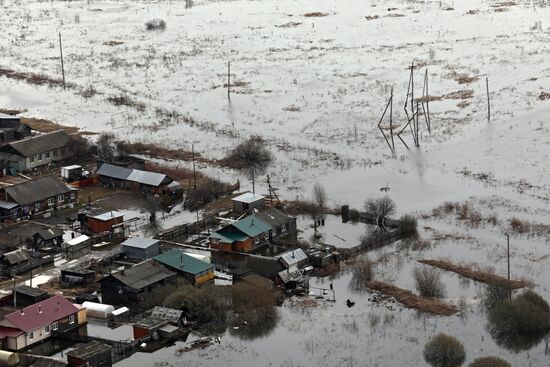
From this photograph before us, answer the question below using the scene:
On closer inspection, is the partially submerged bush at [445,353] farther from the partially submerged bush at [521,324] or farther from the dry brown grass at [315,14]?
the dry brown grass at [315,14]

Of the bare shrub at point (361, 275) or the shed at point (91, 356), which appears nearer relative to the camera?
the shed at point (91, 356)

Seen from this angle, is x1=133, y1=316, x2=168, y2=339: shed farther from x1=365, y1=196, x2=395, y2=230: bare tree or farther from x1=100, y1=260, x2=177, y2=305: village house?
x1=365, y1=196, x2=395, y2=230: bare tree

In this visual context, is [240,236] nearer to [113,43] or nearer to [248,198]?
[248,198]

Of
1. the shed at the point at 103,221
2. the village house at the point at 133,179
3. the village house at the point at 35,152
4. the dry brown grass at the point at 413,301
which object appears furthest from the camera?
the village house at the point at 35,152

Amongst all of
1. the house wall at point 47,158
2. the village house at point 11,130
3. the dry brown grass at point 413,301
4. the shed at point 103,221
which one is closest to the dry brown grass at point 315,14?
the village house at point 11,130

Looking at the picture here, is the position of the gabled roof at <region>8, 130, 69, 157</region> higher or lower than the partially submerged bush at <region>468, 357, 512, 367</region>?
higher

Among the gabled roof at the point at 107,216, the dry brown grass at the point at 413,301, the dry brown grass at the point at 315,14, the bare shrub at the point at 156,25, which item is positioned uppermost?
the dry brown grass at the point at 315,14

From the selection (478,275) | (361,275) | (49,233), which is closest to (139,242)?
(49,233)

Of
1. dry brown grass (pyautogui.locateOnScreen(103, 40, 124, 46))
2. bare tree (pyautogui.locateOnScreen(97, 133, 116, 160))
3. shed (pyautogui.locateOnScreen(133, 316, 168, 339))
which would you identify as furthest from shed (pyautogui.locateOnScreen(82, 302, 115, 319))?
dry brown grass (pyautogui.locateOnScreen(103, 40, 124, 46))
